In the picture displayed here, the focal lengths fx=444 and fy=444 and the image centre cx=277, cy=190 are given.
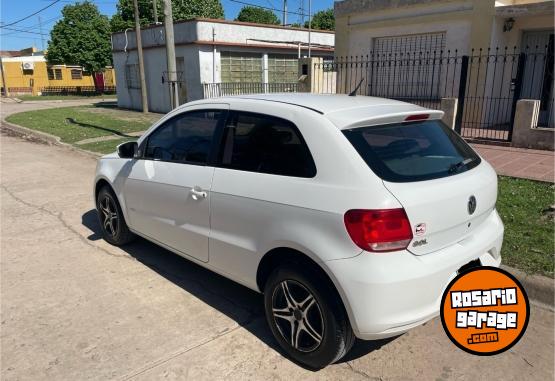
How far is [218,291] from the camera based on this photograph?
398cm

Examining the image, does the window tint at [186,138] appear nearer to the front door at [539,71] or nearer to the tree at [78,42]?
the front door at [539,71]

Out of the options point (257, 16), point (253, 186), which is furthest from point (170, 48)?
point (257, 16)

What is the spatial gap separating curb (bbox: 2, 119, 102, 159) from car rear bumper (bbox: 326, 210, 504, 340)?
29.9 feet

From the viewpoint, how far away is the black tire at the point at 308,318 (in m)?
2.67

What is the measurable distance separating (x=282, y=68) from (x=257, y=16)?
43.7m

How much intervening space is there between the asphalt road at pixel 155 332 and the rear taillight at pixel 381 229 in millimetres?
962

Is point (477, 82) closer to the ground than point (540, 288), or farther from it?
farther from it

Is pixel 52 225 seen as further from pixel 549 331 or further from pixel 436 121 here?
pixel 549 331

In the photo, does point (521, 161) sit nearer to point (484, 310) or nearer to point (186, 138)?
point (484, 310)

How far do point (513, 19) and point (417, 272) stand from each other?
11.9 metres

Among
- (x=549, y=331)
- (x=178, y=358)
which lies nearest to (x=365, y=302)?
(x=178, y=358)

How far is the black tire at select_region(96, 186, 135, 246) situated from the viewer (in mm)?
4785

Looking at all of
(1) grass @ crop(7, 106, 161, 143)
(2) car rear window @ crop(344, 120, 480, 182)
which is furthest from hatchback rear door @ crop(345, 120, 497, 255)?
(1) grass @ crop(7, 106, 161, 143)

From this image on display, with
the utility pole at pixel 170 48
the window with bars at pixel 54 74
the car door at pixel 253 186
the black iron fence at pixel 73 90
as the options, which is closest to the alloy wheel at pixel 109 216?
the car door at pixel 253 186
